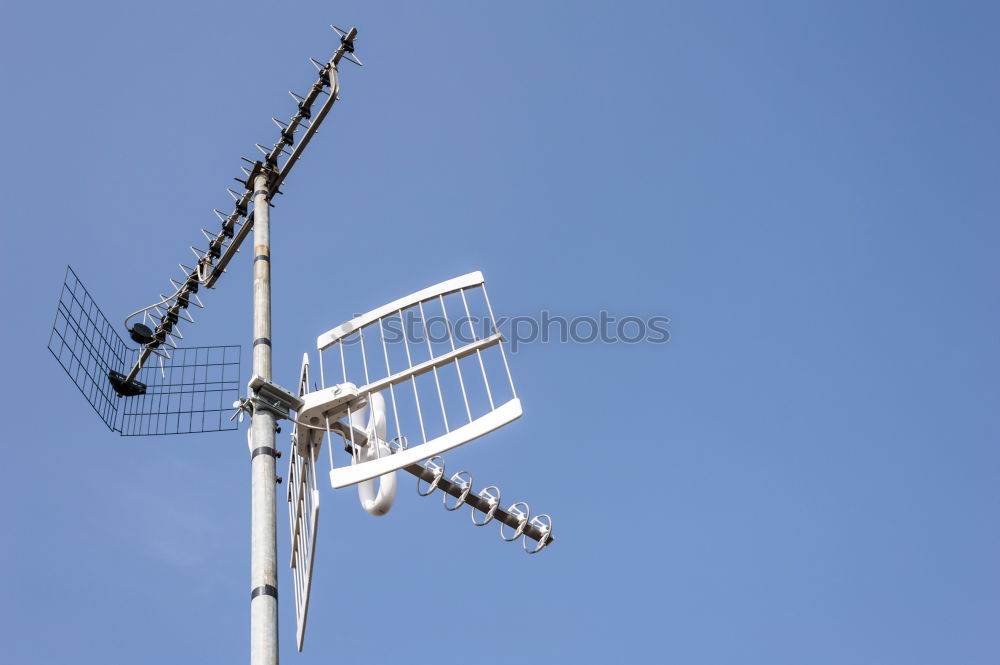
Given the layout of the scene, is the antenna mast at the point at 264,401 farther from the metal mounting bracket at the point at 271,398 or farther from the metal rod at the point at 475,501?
the metal rod at the point at 475,501

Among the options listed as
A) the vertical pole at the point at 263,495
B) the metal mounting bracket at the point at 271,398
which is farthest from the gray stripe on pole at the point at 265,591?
the metal mounting bracket at the point at 271,398

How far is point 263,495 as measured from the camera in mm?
11328

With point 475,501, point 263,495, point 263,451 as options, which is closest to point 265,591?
point 263,495

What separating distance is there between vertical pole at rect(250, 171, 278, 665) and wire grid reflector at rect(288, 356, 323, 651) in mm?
385

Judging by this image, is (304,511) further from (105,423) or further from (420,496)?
(105,423)

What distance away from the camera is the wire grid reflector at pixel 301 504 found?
1163 cm

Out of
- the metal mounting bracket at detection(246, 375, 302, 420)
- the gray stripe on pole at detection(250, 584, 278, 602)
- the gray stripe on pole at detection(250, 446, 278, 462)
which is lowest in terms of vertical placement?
the gray stripe on pole at detection(250, 584, 278, 602)

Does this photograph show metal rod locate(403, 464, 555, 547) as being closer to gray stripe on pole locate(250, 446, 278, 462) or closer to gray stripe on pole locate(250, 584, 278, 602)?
gray stripe on pole locate(250, 446, 278, 462)

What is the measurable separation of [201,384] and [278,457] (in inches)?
152

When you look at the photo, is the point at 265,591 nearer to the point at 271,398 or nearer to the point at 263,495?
the point at 263,495

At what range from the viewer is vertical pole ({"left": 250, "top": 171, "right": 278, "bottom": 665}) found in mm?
10383

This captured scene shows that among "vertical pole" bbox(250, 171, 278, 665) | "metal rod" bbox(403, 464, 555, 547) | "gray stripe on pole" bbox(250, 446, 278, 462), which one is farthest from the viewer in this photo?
"metal rod" bbox(403, 464, 555, 547)

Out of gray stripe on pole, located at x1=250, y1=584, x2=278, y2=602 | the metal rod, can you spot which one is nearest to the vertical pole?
gray stripe on pole, located at x1=250, y1=584, x2=278, y2=602

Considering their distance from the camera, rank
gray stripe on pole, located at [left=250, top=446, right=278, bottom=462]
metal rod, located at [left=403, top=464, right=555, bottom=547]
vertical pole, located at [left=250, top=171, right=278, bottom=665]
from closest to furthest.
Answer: vertical pole, located at [left=250, top=171, right=278, bottom=665] → gray stripe on pole, located at [left=250, top=446, right=278, bottom=462] → metal rod, located at [left=403, top=464, right=555, bottom=547]
